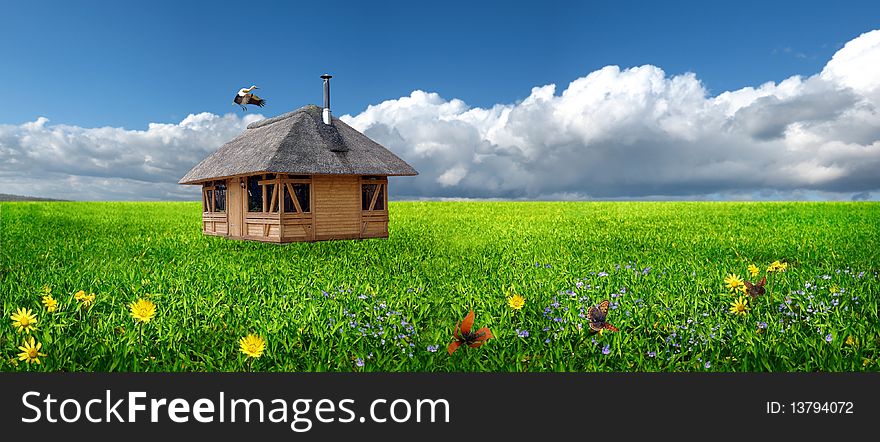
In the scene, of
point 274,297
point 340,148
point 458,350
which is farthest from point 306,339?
point 340,148

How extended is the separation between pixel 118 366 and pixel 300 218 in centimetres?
1274

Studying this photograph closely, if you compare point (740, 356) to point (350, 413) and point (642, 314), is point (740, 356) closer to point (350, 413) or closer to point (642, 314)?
point (642, 314)

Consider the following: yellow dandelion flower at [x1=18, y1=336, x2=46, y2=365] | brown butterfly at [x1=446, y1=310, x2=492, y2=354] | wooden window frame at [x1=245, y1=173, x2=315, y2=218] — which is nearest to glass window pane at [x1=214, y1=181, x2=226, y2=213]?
wooden window frame at [x1=245, y1=173, x2=315, y2=218]

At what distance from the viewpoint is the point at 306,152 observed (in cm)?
1839

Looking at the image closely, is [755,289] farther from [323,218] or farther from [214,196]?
[214,196]

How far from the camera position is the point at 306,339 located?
6383 mm

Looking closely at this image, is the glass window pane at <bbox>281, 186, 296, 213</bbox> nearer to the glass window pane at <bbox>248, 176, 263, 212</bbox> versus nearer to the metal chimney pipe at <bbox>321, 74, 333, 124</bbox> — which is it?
the glass window pane at <bbox>248, 176, 263, 212</bbox>

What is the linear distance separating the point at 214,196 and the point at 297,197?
5.76 meters

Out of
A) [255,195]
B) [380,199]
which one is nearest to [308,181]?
[255,195]

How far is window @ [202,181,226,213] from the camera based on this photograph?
71.2ft

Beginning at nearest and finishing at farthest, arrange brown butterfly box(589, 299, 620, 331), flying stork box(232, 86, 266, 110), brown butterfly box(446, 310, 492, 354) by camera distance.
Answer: brown butterfly box(446, 310, 492, 354)
brown butterfly box(589, 299, 620, 331)
flying stork box(232, 86, 266, 110)

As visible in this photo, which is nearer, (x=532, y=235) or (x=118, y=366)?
(x=118, y=366)

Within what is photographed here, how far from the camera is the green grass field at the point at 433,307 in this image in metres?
5.61

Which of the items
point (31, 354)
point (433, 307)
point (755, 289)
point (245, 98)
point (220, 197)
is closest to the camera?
point (31, 354)
